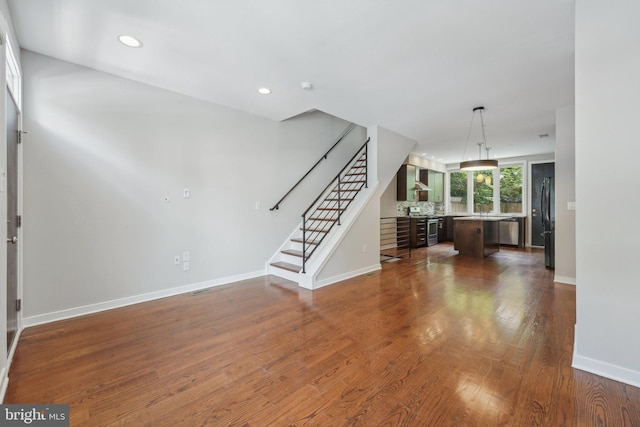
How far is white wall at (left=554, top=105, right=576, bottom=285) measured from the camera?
13.6 ft

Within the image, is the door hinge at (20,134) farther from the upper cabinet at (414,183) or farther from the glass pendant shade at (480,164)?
the upper cabinet at (414,183)

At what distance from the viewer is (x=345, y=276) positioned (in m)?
4.43

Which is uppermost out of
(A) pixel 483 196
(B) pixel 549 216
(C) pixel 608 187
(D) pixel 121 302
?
(A) pixel 483 196

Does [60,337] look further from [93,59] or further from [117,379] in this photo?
[93,59]

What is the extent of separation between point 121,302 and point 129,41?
279 centimetres

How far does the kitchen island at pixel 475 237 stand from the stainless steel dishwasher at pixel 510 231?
1.68m

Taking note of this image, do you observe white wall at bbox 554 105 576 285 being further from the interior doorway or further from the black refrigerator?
the interior doorway

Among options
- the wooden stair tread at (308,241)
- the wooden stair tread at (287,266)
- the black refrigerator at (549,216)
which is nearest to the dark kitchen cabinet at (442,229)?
the black refrigerator at (549,216)

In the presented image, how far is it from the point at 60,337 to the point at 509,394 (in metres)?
3.64

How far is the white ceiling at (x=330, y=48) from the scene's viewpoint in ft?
6.88

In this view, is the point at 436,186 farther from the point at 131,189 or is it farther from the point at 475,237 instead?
A: the point at 131,189

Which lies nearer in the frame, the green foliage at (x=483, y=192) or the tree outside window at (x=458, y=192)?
the green foliage at (x=483, y=192)

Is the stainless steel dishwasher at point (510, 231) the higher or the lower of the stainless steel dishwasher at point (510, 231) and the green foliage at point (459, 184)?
the lower

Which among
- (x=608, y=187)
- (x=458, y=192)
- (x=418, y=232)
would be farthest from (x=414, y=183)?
(x=608, y=187)
